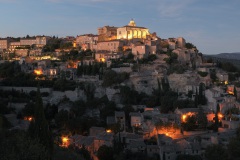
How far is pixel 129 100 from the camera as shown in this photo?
31.8 metres

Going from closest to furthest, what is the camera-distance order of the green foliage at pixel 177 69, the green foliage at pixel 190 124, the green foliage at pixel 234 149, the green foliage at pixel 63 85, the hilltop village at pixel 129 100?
the green foliage at pixel 234 149 < the hilltop village at pixel 129 100 < the green foliage at pixel 190 124 < the green foliage at pixel 63 85 < the green foliage at pixel 177 69

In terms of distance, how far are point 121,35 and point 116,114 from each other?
2060 centimetres

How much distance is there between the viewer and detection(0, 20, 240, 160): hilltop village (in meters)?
23.3

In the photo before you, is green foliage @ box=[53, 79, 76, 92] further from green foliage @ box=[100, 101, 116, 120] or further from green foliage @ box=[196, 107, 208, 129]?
green foliage @ box=[196, 107, 208, 129]

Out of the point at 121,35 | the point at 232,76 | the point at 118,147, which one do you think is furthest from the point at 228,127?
the point at 121,35

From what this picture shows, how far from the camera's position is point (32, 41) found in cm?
5384

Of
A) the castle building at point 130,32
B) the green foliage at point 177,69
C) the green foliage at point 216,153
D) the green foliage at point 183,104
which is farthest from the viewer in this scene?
the castle building at point 130,32

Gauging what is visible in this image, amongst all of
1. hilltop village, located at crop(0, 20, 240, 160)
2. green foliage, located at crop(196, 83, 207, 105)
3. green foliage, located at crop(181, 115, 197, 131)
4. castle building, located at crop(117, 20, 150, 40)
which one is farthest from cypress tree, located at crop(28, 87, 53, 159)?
castle building, located at crop(117, 20, 150, 40)

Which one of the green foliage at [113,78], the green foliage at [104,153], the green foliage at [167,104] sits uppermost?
the green foliage at [113,78]

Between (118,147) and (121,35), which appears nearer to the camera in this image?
(118,147)

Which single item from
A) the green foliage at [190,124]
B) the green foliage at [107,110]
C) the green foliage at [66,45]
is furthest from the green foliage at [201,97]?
the green foliage at [66,45]

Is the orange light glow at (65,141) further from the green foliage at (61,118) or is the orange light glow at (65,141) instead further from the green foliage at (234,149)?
the green foliage at (234,149)

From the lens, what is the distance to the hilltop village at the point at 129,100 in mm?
23312

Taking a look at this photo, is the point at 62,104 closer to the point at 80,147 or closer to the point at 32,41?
the point at 80,147
